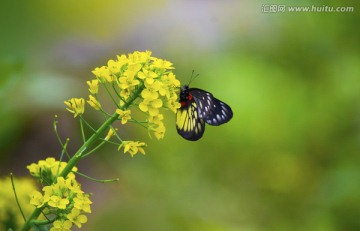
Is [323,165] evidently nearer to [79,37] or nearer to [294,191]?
[294,191]

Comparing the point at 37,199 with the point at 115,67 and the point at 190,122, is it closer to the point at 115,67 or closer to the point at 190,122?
the point at 115,67

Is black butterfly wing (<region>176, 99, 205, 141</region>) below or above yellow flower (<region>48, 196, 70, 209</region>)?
above

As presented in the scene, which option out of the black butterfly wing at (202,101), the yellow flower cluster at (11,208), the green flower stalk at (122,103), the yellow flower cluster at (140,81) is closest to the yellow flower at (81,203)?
the green flower stalk at (122,103)

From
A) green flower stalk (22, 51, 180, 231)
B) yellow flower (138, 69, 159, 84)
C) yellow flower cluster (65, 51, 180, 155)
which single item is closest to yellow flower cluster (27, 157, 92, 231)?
green flower stalk (22, 51, 180, 231)

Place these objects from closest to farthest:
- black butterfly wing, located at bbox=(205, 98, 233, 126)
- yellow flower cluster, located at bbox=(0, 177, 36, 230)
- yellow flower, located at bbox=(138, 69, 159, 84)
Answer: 1. yellow flower, located at bbox=(138, 69, 159, 84)
2. yellow flower cluster, located at bbox=(0, 177, 36, 230)
3. black butterfly wing, located at bbox=(205, 98, 233, 126)

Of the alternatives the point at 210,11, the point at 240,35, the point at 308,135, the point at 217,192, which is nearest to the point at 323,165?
the point at 308,135

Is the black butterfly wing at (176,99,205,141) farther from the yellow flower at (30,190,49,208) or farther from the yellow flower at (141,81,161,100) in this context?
the yellow flower at (30,190,49,208)

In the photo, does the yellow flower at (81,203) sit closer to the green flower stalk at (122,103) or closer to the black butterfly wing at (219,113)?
the green flower stalk at (122,103)
